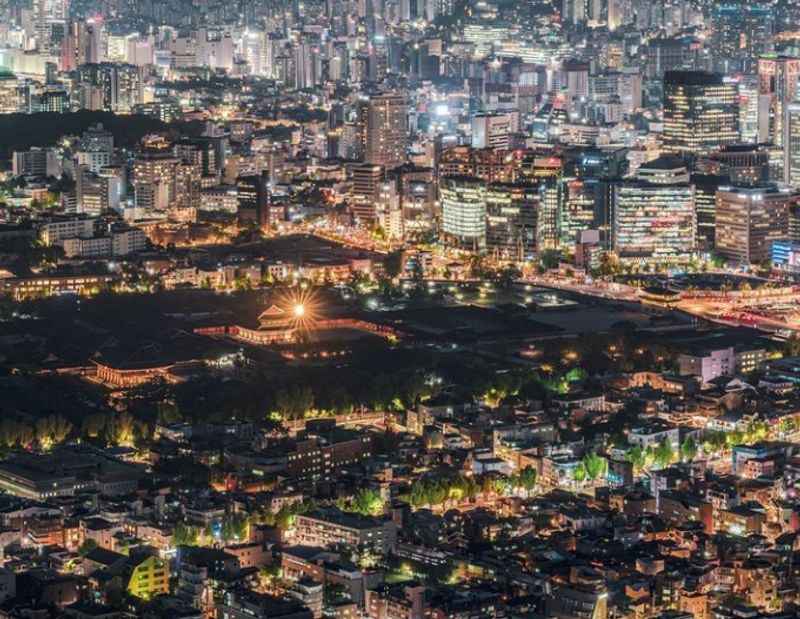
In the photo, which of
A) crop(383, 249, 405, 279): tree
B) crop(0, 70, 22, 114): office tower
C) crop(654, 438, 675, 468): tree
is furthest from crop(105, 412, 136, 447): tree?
crop(0, 70, 22, 114): office tower

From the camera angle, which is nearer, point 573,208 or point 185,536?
point 185,536

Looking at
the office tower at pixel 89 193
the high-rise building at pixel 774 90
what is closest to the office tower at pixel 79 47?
the office tower at pixel 89 193

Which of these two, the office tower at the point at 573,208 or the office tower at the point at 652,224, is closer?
the office tower at the point at 652,224

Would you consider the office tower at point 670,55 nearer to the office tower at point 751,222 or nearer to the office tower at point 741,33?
the office tower at point 741,33

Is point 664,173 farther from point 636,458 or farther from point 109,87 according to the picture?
point 109,87

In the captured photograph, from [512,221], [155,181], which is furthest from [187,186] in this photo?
[512,221]

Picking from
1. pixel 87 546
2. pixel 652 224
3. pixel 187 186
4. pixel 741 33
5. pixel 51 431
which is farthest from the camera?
pixel 741 33

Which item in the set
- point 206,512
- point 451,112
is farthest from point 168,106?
point 206,512
